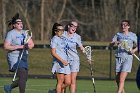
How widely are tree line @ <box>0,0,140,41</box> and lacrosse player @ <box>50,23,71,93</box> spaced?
17.1 meters

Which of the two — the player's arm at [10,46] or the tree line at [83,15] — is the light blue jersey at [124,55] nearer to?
the player's arm at [10,46]

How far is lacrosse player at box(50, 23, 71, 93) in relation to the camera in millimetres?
14551

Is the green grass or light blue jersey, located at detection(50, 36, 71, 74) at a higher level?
light blue jersey, located at detection(50, 36, 71, 74)

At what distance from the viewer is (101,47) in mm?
28281

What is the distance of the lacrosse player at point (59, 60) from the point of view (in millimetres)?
14551

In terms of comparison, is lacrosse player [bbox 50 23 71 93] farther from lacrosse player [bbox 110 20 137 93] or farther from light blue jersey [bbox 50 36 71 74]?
lacrosse player [bbox 110 20 137 93]

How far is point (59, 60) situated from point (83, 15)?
69.5 ft

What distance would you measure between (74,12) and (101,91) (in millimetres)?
17194

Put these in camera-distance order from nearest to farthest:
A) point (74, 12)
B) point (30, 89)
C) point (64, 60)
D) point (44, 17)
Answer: point (64, 60)
point (30, 89)
point (44, 17)
point (74, 12)

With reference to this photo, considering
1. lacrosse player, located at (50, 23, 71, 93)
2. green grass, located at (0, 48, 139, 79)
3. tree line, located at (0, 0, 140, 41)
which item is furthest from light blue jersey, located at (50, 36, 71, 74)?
tree line, located at (0, 0, 140, 41)

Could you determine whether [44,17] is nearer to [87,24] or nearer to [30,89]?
[87,24]

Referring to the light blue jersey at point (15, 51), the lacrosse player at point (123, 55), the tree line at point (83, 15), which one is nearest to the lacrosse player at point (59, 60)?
the light blue jersey at point (15, 51)

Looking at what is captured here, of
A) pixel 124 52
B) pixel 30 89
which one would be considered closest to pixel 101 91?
pixel 30 89

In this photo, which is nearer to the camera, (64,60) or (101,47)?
(64,60)
